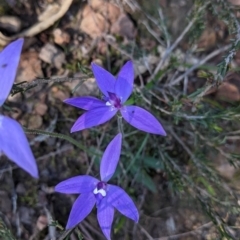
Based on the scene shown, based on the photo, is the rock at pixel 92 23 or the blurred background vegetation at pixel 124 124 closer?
the blurred background vegetation at pixel 124 124

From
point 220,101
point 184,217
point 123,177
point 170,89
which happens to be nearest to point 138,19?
point 170,89

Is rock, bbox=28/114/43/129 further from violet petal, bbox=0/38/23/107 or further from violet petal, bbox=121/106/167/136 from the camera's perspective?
violet petal, bbox=0/38/23/107

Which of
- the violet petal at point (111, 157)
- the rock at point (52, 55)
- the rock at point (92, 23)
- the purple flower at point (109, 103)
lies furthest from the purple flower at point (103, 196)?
the rock at point (92, 23)

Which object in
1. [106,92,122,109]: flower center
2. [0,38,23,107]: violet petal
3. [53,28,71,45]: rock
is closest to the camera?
[0,38,23,107]: violet petal

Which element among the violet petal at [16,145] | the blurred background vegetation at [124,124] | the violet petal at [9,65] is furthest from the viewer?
the blurred background vegetation at [124,124]

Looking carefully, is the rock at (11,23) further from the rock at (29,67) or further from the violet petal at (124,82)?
the violet petal at (124,82)

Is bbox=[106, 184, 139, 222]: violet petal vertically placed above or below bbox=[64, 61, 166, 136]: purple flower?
below

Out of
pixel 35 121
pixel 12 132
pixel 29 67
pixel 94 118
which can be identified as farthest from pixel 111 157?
pixel 29 67

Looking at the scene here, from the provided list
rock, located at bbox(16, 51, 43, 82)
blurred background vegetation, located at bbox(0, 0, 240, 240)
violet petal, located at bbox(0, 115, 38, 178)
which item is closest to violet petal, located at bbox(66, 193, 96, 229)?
violet petal, located at bbox(0, 115, 38, 178)
